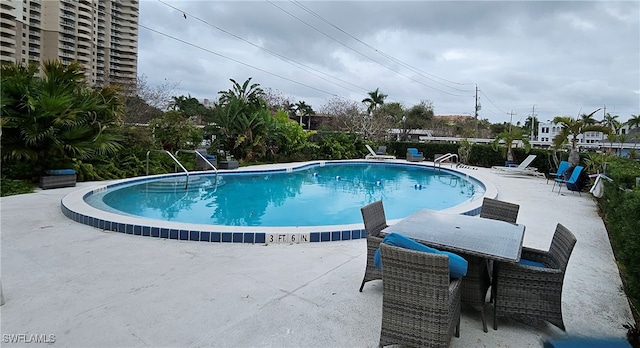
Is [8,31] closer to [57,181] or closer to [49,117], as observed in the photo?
[49,117]

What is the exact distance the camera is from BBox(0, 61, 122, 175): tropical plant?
936 cm

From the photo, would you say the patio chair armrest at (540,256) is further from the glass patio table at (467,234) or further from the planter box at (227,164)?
the planter box at (227,164)

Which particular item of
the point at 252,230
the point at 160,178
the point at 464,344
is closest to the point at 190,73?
the point at 160,178

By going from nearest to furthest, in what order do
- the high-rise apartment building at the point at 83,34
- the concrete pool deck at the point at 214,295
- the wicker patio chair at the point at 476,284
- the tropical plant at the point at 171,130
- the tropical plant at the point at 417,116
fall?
the concrete pool deck at the point at 214,295 < the wicker patio chair at the point at 476,284 < the tropical plant at the point at 171,130 < the tropical plant at the point at 417,116 < the high-rise apartment building at the point at 83,34

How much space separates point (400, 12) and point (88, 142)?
42.0ft

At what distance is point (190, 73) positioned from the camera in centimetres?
2961

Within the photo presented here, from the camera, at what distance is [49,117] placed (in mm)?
9531

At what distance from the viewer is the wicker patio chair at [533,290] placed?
2916 millimetres

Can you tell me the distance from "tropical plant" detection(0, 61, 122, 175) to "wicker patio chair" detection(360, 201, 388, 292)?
919 centimetres

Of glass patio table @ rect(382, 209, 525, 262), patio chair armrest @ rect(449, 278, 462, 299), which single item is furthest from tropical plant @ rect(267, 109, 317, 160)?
patio chair armrest @ rect(449, 278, 462, 299)

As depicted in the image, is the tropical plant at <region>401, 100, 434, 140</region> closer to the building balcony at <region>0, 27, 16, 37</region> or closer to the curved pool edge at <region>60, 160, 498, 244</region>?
the curved pool edge at <region>60, 160, 498, 244</region>

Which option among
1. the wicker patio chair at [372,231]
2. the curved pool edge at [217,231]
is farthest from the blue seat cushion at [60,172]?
the wicker patio chair at [372,231]

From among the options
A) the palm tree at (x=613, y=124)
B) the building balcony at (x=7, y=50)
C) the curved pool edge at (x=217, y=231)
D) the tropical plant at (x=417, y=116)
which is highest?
the building balcony at (x=7, y=50)

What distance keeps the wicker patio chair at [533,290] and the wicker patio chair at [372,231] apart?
103 cm
